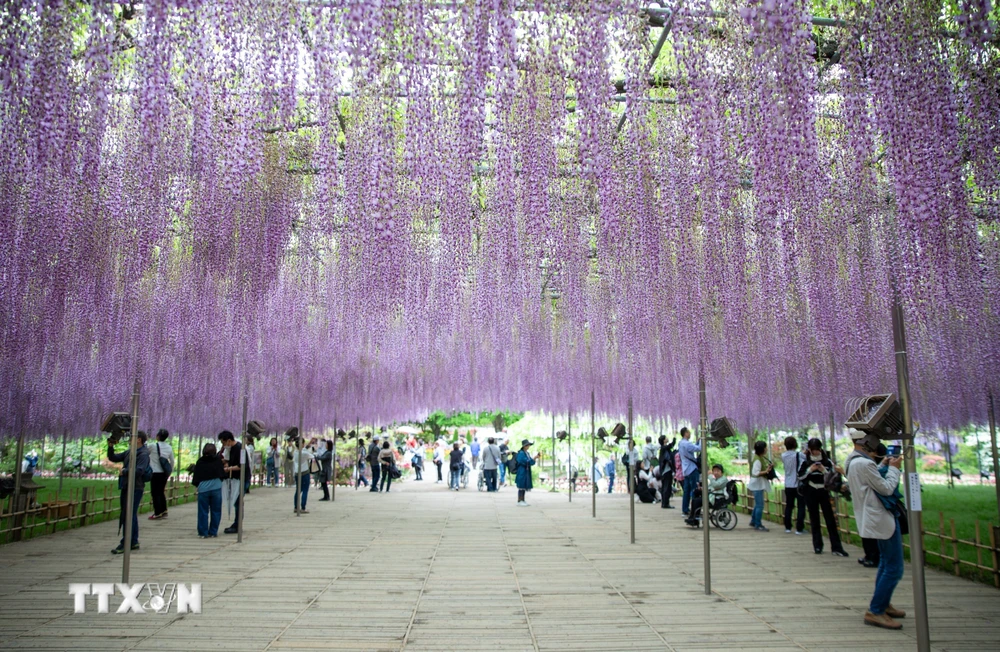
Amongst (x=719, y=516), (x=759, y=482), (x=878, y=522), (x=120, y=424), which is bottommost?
(x=719, y=516)

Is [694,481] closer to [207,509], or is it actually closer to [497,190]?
[497,190]

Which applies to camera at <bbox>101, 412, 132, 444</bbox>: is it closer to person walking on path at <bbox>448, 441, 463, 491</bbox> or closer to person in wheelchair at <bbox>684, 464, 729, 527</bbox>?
person in wheelchair at <bbox>684, 464, 729, 527</bbox>

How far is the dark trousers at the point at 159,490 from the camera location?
30.2 feet

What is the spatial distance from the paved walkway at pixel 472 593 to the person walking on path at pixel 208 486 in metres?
0.29

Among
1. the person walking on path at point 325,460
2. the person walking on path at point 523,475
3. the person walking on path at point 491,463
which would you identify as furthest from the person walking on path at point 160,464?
the person walking on path at point 491,463

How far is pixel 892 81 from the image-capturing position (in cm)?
395

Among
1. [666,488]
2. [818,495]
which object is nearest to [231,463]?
[818,495]

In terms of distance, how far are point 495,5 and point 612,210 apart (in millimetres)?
2477

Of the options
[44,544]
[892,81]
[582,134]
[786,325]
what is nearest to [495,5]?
[582,134]

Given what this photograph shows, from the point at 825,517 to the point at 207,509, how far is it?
7.18 m

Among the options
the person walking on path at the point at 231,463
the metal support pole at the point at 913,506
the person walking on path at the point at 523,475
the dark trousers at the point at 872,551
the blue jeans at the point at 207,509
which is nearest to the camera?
the metal support pole at the point at 913,506

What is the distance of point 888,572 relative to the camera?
→ 4.20 m

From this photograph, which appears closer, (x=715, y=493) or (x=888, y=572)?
(x=888, y=572)

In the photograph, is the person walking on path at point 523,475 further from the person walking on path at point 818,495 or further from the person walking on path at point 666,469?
the person walking on path at point 818,495
